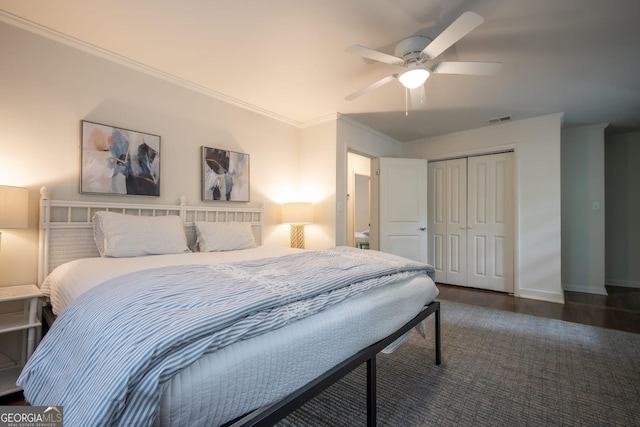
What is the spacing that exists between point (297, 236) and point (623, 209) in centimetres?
493

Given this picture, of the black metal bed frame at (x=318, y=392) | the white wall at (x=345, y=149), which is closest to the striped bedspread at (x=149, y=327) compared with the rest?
the black metal bed frame at (x=318, y=392)

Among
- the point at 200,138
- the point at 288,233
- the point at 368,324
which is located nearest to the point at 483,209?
the point at 288,233

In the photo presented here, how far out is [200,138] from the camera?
116 inches

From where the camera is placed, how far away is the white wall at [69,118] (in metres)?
1.93

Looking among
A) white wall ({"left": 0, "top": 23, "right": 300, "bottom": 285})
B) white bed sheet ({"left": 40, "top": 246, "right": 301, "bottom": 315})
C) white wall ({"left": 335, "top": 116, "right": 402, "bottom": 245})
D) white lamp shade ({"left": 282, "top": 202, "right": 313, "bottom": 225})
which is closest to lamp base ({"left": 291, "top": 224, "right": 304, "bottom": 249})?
white lamp shade ({"left": 282, "top": 202, "right": 313, "bottom": 225})

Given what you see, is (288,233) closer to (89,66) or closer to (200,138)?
(200,138)

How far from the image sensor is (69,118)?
215 centimetres

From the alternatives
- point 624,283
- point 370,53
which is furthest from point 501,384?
point 624,283

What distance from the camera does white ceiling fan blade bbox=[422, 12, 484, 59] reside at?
1446 millimetres

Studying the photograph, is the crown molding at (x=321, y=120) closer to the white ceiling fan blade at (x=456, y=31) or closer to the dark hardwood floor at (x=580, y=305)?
the white ceiling fan blade at (x=456, y=31)

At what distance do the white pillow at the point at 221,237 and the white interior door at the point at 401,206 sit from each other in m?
2.18

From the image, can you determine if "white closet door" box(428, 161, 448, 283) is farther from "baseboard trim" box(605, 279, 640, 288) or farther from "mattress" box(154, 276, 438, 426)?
"mattress" box(154, 276, 438, 426)

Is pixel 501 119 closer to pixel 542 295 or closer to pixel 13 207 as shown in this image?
pixel 542 295

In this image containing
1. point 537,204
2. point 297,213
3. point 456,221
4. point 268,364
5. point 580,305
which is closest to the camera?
point 268,364
